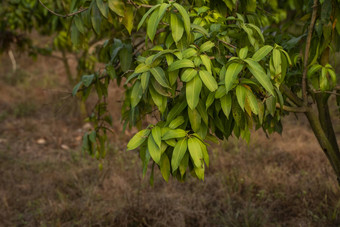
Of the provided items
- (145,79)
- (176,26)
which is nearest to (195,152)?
(145,79)

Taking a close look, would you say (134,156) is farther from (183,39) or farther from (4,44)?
(183,39)

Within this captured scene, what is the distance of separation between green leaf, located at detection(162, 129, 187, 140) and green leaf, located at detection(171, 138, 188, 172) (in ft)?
0.07

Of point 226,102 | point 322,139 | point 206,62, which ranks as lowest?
point 322,139

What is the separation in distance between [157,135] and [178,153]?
9 cm

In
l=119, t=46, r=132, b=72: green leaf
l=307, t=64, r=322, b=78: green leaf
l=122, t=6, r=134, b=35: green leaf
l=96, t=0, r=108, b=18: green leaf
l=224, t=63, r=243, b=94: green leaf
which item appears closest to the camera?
l=224, t=63, r=243, b=94: green leaf

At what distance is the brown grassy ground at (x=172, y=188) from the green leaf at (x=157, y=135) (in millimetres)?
961

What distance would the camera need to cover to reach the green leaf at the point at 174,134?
104 cm

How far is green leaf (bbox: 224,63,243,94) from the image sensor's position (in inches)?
38.4

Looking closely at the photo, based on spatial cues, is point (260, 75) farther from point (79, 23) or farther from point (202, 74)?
point (79, 23)

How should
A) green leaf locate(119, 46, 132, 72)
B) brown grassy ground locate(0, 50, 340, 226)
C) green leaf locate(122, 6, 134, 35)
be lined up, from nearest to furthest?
green leaf locate(122, 6, 134, 35)
green leaf locate(119, 46, 132, 72)
brown grassy ground locate(0, 50, 340, 226)

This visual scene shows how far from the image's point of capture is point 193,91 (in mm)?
997

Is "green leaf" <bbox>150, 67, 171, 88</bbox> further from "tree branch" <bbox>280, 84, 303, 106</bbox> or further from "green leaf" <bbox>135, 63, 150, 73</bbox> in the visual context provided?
"tree branch" <bbox>280, 84, 303, 106</bbox>

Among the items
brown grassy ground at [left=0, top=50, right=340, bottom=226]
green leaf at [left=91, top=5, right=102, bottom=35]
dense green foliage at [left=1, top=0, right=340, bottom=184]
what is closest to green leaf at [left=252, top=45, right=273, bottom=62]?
dense green foliage at [left=1, top=0, right=340, bottom=184]

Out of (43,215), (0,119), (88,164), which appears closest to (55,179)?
(88,164)
